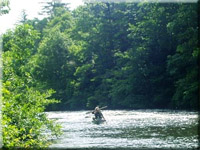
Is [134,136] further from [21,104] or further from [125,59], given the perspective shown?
[125,59]

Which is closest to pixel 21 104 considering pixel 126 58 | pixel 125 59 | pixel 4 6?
pixel 4 6

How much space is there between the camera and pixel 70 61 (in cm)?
5831

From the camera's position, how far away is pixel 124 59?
49.6 m

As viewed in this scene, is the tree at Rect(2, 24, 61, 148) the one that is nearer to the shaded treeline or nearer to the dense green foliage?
the shaded treeline

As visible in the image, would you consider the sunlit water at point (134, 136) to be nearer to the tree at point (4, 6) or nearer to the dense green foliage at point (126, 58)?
the tree at point (4, 6)

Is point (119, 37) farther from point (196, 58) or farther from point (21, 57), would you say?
point (21, 57)

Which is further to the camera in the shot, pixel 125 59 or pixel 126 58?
pixel 125 59

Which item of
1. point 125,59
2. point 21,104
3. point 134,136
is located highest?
point 125,59

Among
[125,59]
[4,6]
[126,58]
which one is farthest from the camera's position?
[125,59]

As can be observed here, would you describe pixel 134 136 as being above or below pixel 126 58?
below

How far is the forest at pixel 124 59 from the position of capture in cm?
3666

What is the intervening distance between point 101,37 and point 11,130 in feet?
149

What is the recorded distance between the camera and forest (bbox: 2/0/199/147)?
36.7 metres

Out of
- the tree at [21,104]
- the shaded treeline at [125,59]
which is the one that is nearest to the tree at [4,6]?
the tree at [21,104]
